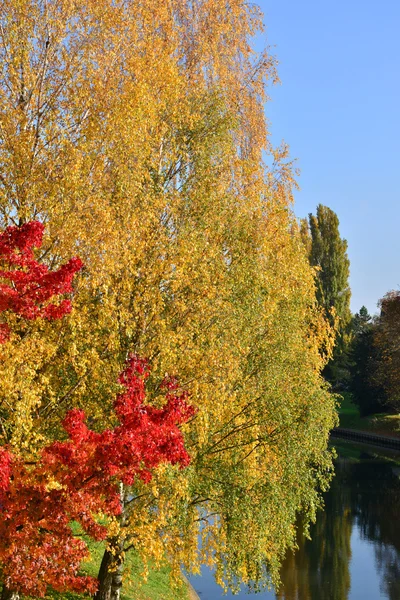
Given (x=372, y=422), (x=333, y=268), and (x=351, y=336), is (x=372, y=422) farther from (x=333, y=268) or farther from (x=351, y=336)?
(x=333, y=268)

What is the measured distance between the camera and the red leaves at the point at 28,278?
12.2 metres

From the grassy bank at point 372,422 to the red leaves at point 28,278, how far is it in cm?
5674

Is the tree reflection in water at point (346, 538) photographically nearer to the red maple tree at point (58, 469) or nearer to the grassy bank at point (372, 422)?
the red maple tree at point (58, 469)

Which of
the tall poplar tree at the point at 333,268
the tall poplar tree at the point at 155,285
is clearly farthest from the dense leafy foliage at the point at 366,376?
the tall poplar tree at the point at 155,285

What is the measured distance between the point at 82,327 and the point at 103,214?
88.9 inches

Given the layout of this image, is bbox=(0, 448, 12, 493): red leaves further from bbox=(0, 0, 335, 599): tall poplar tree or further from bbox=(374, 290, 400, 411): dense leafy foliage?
bbox=(374, 290, 400, 411): dense leafy foliage

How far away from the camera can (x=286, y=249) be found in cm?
2156

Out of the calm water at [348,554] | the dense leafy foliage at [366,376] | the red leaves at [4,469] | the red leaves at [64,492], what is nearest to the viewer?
the red leaves at [4,469]

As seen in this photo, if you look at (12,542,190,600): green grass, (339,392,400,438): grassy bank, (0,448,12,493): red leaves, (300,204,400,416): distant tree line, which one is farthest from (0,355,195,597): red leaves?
(339,392,400,438): grassy bank

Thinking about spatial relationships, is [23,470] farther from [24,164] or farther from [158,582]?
[158,582]

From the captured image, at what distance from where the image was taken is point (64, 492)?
11.6 meters

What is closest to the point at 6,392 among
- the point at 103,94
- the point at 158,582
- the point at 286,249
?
the point at 103,94

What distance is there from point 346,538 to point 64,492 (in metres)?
24.3

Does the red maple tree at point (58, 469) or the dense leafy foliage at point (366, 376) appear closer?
the red maple tree at point (58, 469)
